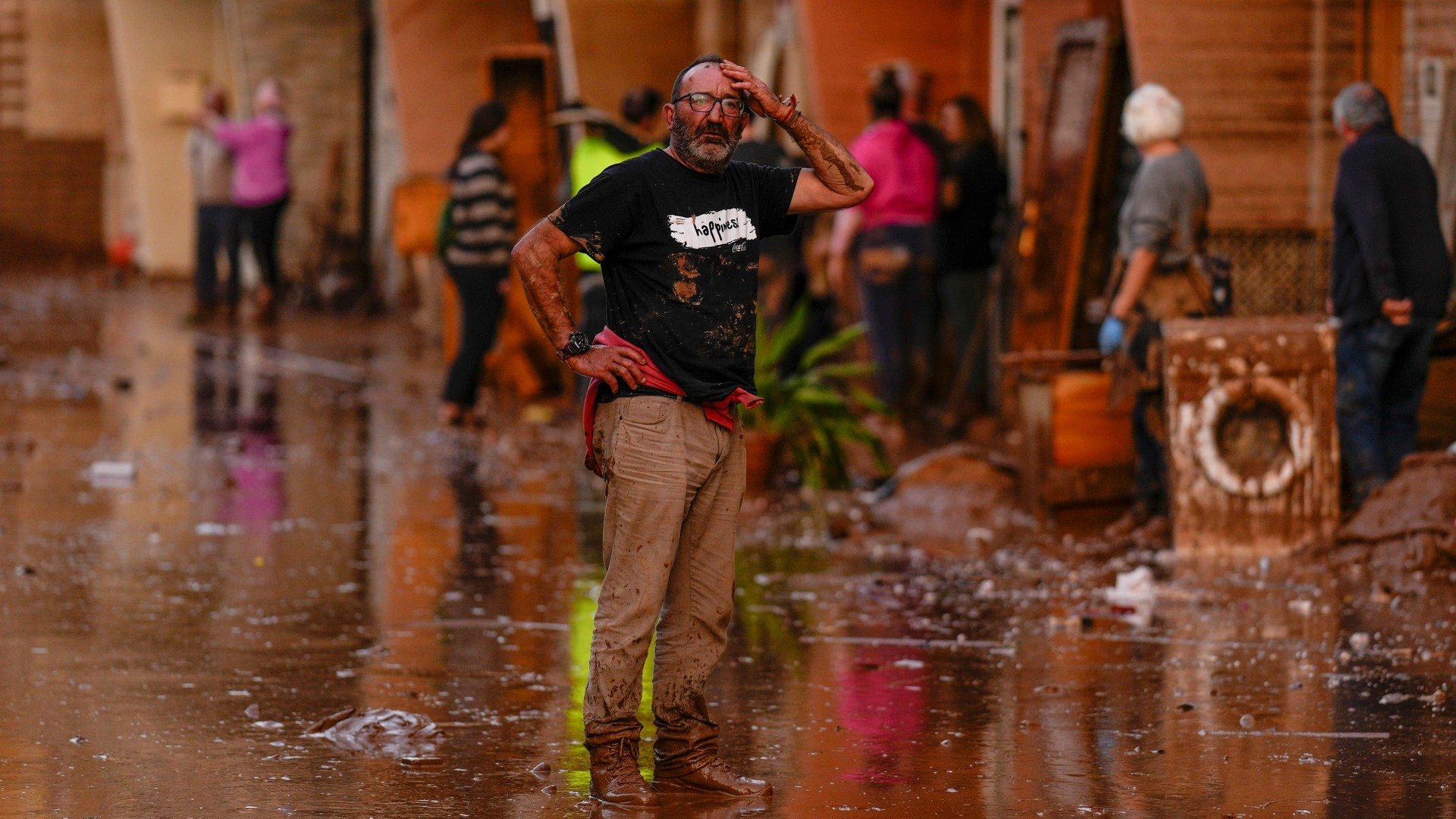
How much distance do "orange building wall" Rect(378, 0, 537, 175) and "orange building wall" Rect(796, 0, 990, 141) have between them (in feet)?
20.6

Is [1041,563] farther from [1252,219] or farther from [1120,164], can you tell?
[1120,164]

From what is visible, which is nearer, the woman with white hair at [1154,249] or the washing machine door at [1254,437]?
the washing machine door at [1254,437]

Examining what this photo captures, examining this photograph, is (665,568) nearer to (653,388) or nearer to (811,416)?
(653,388)

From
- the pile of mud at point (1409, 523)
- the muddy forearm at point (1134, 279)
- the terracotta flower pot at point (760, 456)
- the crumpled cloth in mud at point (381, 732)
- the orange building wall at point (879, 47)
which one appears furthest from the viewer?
the orange building wall at point (879, 47)

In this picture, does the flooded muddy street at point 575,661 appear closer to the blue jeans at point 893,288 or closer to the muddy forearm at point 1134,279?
the muddy forearm at point 1134,279

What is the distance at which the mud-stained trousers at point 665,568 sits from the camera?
5.72 metres

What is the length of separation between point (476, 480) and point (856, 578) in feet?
11.8

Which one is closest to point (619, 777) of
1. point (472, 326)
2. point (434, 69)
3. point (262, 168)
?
point (472, 326)

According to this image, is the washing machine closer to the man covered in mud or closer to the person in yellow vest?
the man covered in mud

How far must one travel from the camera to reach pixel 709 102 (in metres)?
5.68

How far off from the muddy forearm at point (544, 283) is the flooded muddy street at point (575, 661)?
3.97ft

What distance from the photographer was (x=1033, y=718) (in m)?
6.58

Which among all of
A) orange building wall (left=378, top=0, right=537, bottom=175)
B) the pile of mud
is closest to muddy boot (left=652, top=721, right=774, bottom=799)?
the pile of mud

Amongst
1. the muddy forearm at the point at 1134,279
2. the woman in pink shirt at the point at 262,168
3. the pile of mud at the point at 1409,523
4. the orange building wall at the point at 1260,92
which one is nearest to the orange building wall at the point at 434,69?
the woman in pink shirt at the point at 262,168
